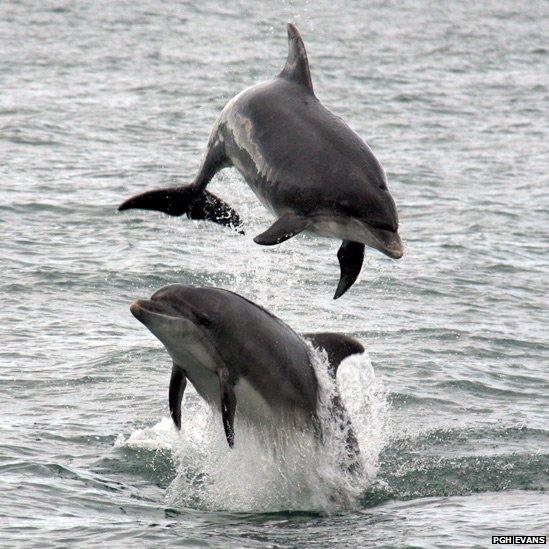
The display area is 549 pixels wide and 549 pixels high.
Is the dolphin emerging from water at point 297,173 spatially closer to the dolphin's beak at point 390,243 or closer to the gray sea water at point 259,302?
the dolphin's beak at point 390,243

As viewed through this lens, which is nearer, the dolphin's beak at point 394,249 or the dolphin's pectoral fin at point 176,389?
the dolphin's beak at point 394,249

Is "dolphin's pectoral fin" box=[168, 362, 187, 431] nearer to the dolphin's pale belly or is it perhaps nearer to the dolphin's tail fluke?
the dolphin's tail fluke

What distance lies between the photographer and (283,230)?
35.3ft

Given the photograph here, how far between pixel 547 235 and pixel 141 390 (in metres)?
11.8

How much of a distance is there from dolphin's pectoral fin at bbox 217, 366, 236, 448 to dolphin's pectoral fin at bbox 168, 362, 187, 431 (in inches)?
18.8

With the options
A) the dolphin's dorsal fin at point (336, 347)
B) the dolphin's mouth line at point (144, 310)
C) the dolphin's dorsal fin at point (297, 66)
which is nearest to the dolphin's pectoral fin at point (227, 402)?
the dolphin's mouth line at point (144, 310)

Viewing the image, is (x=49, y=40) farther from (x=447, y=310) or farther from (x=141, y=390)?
(x=141, y=390)

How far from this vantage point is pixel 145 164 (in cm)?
2991

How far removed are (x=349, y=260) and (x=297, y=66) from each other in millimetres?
1927

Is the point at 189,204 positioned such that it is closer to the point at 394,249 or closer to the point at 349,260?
the point at 349,260

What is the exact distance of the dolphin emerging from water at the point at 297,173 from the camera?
35.2ft

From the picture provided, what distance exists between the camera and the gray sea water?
12.9 metres

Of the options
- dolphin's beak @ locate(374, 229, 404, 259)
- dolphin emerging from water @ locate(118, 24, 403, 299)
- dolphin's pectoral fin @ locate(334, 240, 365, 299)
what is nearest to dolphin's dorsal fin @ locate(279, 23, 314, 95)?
dolphin emerging from water @ locate(118, 24, 403, 299)

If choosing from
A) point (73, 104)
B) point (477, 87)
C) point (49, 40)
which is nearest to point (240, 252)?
point (73, 104)
